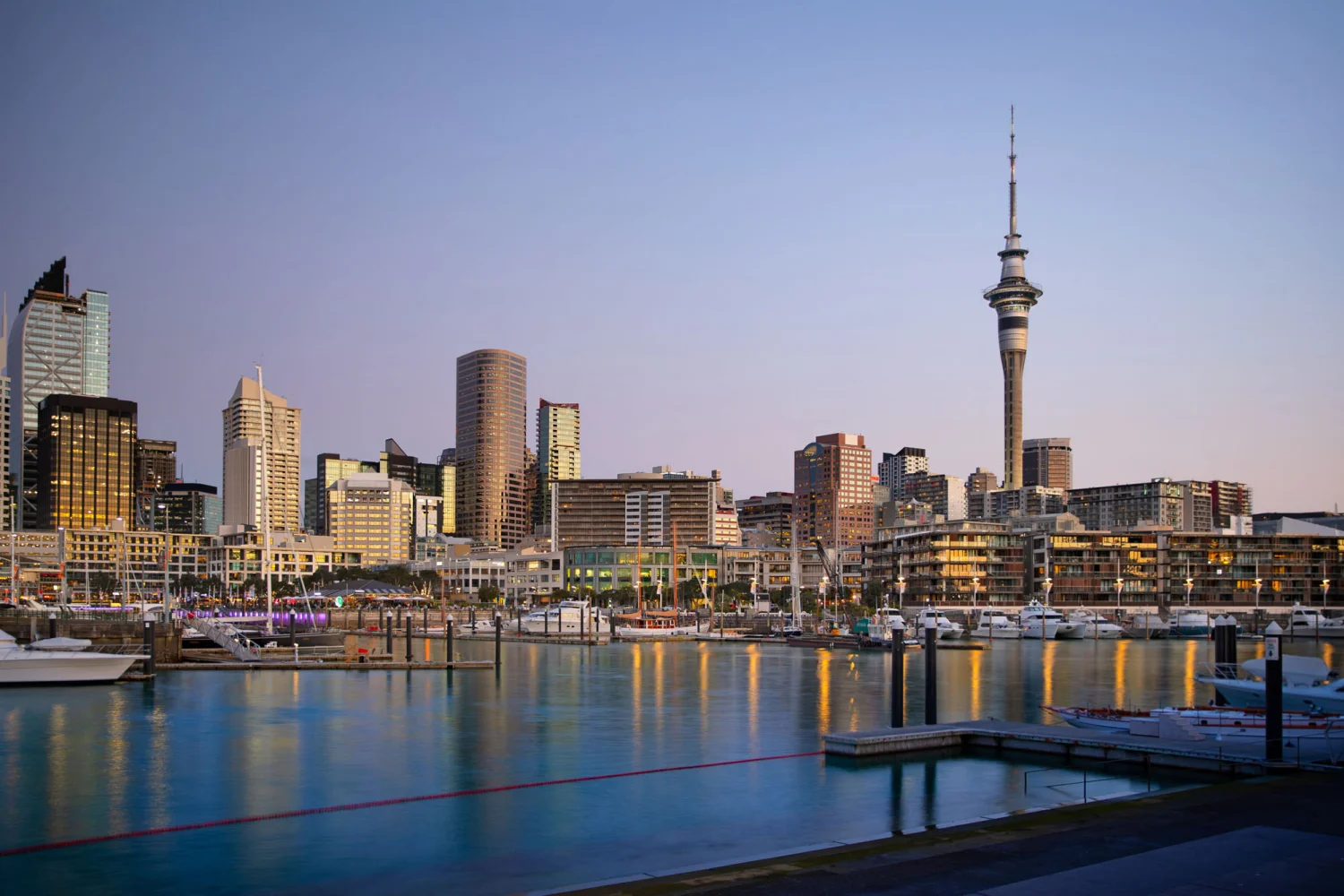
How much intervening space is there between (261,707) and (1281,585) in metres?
167

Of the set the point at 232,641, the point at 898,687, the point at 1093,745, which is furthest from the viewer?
the point at 232,641

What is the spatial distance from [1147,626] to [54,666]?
397ft

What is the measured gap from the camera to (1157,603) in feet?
581

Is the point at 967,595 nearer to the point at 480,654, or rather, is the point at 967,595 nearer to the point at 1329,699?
the point at 480,654

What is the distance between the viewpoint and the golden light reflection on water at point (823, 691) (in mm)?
54500

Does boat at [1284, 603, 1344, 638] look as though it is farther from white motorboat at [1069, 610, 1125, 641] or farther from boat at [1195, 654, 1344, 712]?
boat at [1195, 654, 1344, 712]

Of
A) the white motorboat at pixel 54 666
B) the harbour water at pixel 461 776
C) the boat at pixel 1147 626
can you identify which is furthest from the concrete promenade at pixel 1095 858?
the boat at pixel 1147 626

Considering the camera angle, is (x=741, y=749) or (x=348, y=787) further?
(x=741, y=749)

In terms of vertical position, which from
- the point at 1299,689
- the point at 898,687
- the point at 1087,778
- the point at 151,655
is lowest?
the point at 151,655

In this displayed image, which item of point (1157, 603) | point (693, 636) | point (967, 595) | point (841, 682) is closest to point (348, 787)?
point (841, 682)

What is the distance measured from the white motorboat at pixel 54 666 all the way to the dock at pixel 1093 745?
160 ft

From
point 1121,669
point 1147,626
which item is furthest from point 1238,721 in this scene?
point 1147,626

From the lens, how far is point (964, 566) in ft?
575

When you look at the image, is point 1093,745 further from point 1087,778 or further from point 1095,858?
point 1095,858
